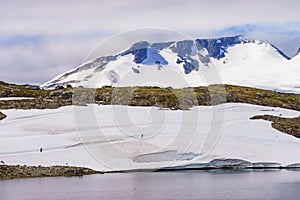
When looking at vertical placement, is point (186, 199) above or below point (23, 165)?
below

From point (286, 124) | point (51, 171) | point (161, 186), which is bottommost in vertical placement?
point (161, 186)

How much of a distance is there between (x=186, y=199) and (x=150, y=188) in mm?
6097

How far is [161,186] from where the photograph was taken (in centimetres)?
4734

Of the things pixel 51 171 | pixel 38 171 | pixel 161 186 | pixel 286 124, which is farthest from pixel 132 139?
pixel 286 124

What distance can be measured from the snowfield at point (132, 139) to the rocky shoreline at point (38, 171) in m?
1.14

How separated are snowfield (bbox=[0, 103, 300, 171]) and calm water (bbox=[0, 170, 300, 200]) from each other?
13.8 ft

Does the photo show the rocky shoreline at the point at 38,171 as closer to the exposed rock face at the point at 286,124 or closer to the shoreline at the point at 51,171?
the shoreline at the point at 51,171

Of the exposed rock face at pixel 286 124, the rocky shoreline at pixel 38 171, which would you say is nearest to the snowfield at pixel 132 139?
the rocky shoreline at pixel 38 171

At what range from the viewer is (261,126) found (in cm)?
7556

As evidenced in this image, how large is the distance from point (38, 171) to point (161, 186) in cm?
1334

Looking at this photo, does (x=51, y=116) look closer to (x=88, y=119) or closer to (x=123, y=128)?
(x=88, y=119)

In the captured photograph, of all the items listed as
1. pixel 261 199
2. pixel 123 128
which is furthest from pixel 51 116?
pixel 261 199

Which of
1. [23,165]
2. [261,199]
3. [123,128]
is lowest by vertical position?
[261,199]

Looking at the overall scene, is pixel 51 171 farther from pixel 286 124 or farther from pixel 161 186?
pixel 286 124
